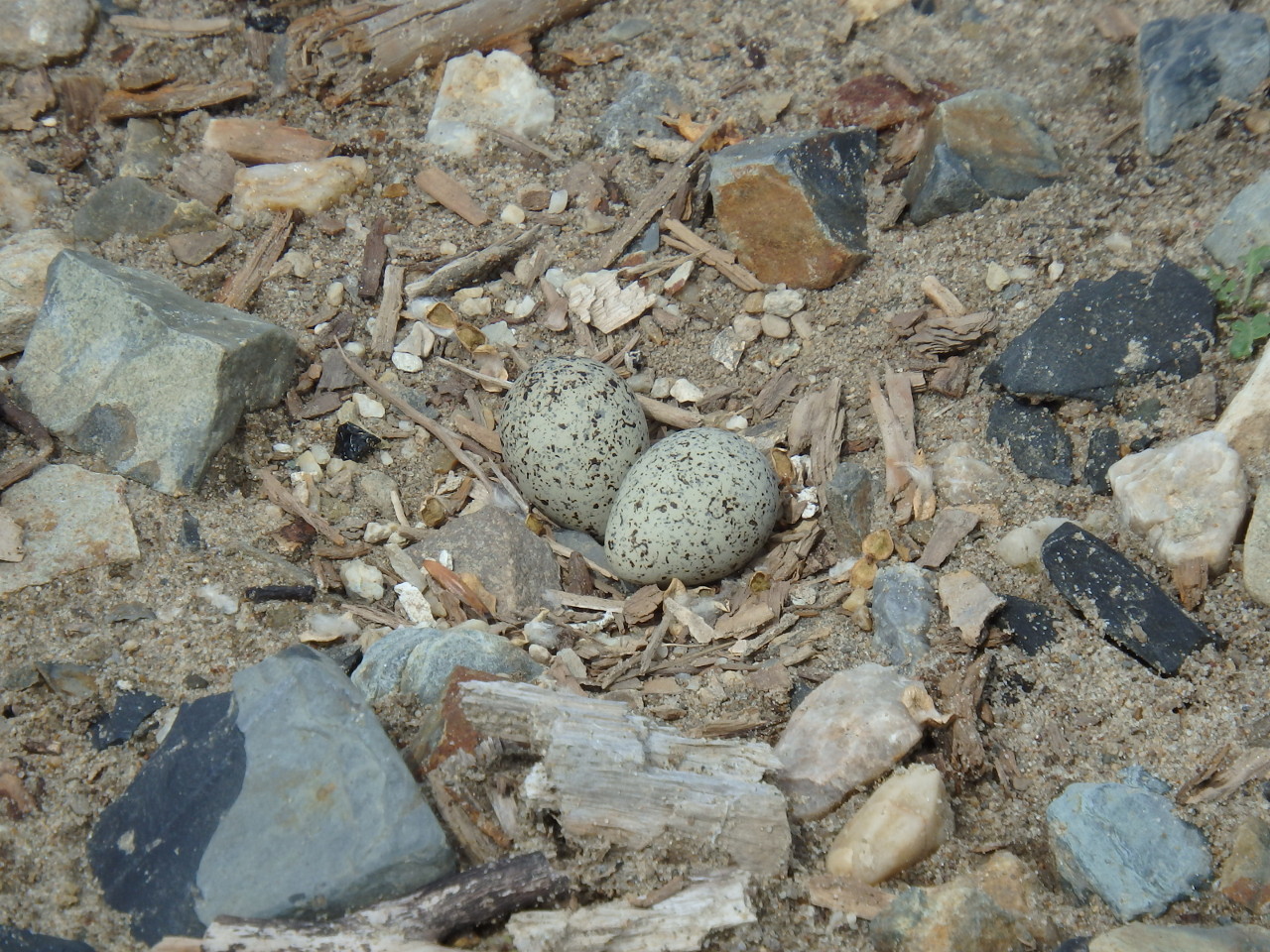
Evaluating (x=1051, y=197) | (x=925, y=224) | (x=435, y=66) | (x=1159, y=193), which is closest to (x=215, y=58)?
(x=435, y=66)

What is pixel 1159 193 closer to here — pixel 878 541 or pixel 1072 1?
pixel 1072 1

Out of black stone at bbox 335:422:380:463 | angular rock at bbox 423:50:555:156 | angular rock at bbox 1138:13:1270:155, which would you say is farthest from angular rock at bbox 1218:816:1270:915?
angular rock at bbox 423:50:555:156

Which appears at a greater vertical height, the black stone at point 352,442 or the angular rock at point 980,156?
the angular rock at point 980,156

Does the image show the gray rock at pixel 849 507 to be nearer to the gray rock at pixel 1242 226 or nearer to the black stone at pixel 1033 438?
the black stone at pixel 1033 438

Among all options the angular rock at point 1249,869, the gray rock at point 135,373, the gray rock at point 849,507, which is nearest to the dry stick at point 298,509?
the gray rock at point 135,373

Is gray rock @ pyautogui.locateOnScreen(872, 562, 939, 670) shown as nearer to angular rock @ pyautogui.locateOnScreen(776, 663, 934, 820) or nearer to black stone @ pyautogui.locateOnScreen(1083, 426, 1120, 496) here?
angular rock @ pyautogui.locateOnScreen(776, 663, 934, 820)
